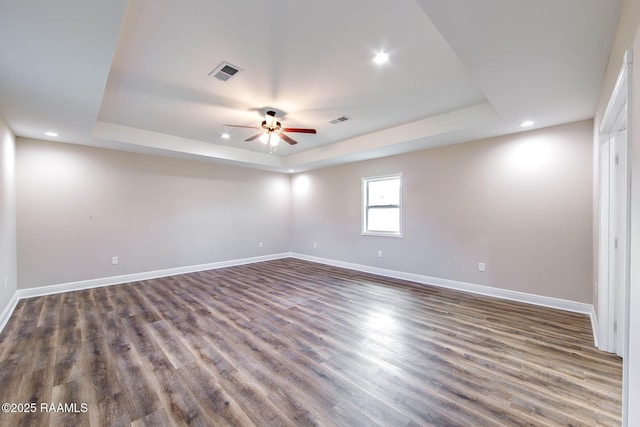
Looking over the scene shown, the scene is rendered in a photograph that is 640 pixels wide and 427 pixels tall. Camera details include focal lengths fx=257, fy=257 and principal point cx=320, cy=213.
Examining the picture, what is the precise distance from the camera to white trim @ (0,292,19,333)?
9.91 feet

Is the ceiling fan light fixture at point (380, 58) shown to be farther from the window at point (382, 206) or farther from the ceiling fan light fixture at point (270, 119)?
the window at point (382, 206)

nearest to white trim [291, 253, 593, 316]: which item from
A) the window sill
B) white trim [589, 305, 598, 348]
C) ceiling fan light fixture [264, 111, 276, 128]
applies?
white trim [589, 305, 598, 348]

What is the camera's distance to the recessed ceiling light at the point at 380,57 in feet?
7.63

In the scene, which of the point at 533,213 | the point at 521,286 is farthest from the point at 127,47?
the point at 521,286

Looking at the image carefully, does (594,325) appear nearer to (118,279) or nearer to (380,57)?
(380,57)

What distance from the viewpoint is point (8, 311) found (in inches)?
130

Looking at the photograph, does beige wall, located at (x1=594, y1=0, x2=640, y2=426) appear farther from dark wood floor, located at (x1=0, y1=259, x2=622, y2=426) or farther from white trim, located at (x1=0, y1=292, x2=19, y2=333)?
white trim, located at (x1=0, y1=292, x2=19, y2=333)

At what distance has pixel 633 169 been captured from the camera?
4.11ft

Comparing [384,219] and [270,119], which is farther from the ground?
[270,119]

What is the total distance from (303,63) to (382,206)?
360 cm

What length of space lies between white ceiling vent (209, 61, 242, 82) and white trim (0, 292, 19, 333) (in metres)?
3.74

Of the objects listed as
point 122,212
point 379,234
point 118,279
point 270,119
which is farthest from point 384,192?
point 118,279

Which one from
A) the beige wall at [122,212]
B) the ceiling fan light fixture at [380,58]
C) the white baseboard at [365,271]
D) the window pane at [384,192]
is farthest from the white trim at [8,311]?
the window pane at [384,192]

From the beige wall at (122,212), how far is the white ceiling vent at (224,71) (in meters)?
3.38
